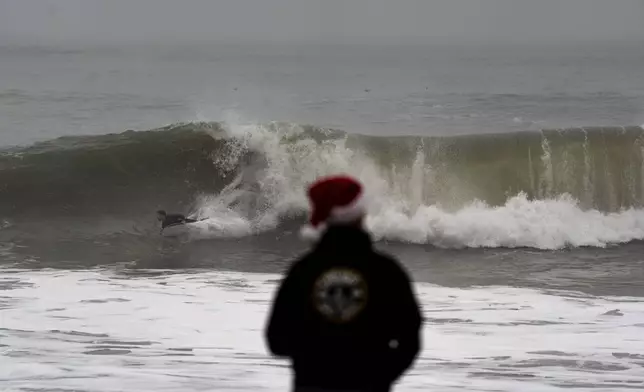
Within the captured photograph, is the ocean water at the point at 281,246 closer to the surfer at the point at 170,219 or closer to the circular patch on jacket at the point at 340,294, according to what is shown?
the surfer at the point at 170,219

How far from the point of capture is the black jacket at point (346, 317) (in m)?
2.44

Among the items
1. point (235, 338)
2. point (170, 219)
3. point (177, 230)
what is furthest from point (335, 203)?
point (170, 219)

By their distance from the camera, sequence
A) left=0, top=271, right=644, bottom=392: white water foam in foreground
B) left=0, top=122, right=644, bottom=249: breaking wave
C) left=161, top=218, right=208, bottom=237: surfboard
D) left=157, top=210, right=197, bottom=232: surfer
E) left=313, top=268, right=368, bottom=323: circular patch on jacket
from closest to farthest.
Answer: left=313, top=268, right=368, bottom=323: circular patch on jacket → left=0, top=271, right=644, bottom=392: white water foam in foreground → left=161, top=218, right=208, bottom=237: surfboard → left=157, top=210, right=197, bottom=232: surfer → left=0, top=122, right=644, bottom=249: breaking wave

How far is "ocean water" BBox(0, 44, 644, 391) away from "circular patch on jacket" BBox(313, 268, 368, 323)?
2.57 metres

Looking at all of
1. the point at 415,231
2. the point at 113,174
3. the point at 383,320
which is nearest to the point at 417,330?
the point at 383,320

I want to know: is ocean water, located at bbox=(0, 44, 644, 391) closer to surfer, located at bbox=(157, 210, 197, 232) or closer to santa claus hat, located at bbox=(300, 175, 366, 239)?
surfer, located at bbox=(157, 210, 197, 232)

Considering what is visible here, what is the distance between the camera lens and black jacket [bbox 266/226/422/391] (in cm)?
244

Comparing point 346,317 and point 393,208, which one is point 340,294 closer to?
point 346,317

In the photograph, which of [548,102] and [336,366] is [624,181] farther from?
[548,102]

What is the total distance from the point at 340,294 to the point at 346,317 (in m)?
0.08

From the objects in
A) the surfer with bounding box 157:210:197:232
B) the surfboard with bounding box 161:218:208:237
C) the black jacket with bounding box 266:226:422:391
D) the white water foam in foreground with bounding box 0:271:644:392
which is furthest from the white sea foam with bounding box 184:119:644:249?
the black jacket with bounding box 266:226:422:391

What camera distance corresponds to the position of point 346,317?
245cm

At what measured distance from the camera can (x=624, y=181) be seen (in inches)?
489

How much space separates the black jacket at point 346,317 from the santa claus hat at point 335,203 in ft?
Answer: 0.11
